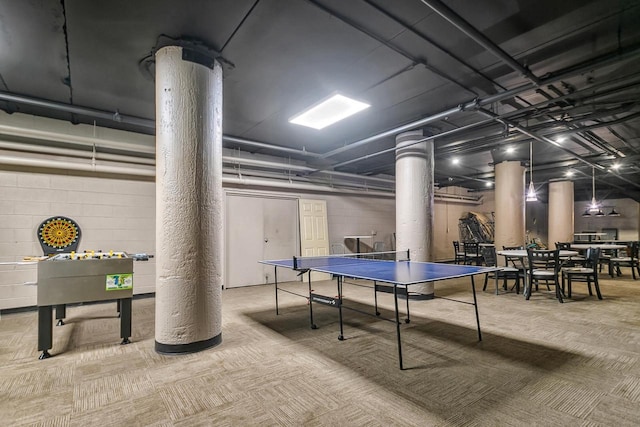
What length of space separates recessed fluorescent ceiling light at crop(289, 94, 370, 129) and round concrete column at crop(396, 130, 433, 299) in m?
1.50

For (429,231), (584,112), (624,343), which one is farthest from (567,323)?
(584,112)

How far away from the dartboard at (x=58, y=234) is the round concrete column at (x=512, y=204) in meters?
8.90

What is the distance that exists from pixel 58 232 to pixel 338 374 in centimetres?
511

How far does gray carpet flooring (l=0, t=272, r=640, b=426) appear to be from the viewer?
79.7 inches

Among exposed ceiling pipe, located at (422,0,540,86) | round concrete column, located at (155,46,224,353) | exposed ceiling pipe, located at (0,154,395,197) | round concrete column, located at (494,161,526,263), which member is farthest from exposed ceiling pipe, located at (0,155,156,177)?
round concrete column, located at (494,161,526,263)

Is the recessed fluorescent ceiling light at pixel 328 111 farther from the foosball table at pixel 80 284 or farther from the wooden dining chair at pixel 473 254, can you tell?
the wooden dining chair at pixel 473 254

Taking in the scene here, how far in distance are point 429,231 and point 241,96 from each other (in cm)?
375

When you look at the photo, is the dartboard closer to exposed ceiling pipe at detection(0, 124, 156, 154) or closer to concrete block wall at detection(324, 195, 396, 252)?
exposed ceiling pipe at detection(0, 124, 156, 154)

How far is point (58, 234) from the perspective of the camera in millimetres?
5027

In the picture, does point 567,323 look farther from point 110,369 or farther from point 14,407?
point 14,407

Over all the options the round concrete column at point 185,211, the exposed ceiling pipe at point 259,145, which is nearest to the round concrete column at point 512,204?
the exposed ceiling pipe at point 259,145

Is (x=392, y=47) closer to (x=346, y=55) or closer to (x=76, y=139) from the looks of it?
(x=346, y=55)

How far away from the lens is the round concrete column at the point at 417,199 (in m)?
5.41

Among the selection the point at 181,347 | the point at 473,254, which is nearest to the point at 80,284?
the point at 181,347
